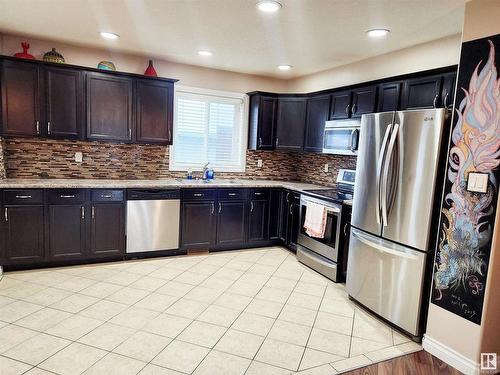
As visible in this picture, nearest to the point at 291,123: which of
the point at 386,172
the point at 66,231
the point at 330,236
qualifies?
the point at 330,236

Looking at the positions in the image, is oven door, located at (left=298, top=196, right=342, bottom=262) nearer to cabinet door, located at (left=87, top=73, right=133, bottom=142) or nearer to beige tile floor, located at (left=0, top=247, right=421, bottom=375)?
beige tile floor, located at (left=0, top=247, right=421, bottom=375)

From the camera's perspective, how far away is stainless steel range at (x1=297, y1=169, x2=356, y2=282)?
3.59 m

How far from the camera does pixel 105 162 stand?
428 cm

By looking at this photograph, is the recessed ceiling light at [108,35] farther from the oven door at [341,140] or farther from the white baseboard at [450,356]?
the white baseboard at [450,356]

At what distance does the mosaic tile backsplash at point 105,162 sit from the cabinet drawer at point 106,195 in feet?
2.00

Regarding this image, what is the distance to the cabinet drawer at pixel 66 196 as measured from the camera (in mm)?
3543

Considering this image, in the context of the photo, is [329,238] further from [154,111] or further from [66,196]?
[66,196]

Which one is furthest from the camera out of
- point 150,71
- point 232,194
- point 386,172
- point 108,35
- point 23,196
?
point 232,194

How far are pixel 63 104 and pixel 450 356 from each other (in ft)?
14.3

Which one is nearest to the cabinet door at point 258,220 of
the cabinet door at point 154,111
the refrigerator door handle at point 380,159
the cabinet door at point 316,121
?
the cabinet door at point 316,121

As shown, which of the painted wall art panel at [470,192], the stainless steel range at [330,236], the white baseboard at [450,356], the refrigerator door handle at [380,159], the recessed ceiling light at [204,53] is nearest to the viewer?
the painted wall art panel at [470,192]

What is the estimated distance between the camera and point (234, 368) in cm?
216

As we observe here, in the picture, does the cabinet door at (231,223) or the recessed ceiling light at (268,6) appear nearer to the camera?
the recessed ceiling light at (268,6)

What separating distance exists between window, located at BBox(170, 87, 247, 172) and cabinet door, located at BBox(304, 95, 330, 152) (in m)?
1.02
